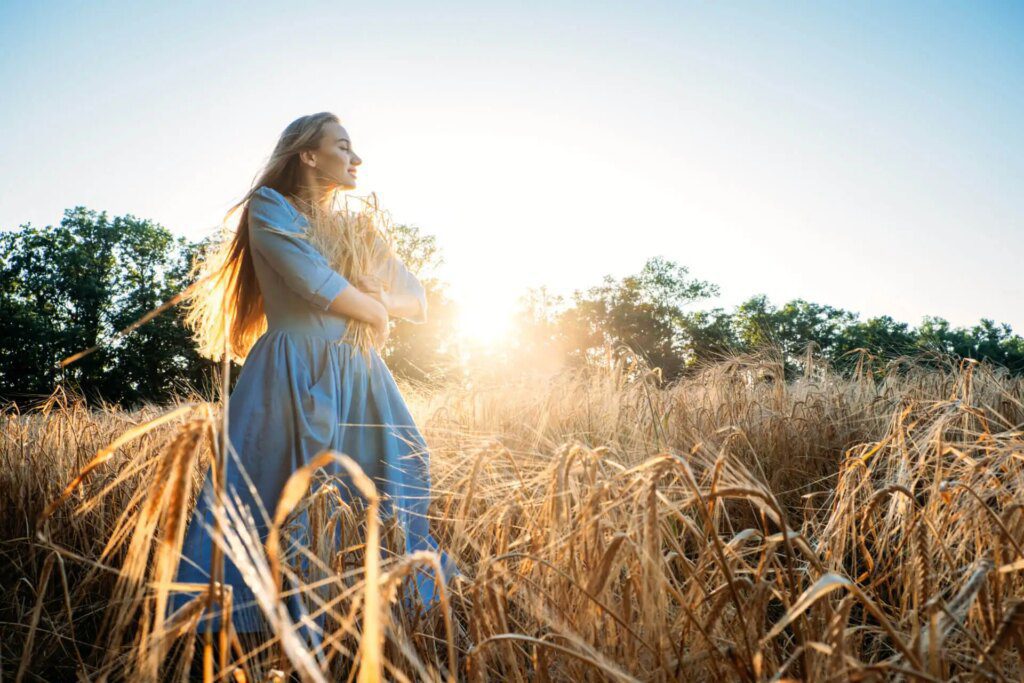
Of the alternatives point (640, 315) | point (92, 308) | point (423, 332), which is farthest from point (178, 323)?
point (640, 315)

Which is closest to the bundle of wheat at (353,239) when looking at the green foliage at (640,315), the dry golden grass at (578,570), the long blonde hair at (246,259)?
the long blonde hair at (246,259)

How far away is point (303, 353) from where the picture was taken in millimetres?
1886

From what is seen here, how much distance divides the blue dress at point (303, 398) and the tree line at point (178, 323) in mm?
13773

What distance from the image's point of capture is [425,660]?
1140 mm

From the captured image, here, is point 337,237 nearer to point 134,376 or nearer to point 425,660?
point 425,660

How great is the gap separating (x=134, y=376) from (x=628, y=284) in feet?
59.9

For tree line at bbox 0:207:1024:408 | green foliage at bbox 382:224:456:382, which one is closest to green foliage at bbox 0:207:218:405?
tree line at bbox 0:207:1024:408

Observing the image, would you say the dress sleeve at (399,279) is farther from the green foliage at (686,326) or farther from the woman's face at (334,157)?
the green foliage at (686,326)

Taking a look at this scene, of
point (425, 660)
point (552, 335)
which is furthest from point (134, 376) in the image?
point (425, 660)

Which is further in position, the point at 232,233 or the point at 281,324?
the point at 232,233

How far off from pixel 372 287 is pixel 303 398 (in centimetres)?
44

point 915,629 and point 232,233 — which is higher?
point 232,233

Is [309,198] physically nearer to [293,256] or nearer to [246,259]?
[246,259]

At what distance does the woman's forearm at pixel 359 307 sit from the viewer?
6.12 ft
